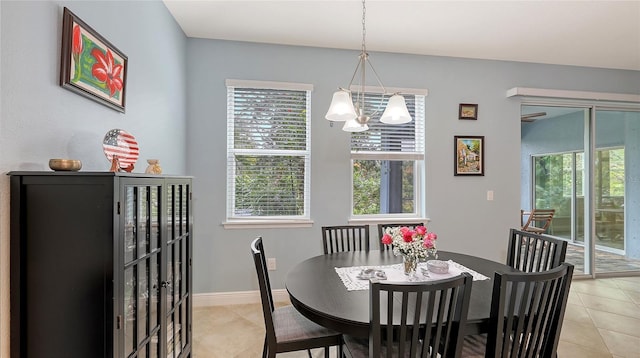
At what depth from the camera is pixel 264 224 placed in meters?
3.18

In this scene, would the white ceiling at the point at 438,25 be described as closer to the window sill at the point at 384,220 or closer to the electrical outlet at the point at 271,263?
the window sill at the point at 384,220

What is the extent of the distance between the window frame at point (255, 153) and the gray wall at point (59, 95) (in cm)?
74

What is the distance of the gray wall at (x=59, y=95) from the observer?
43.8 inches

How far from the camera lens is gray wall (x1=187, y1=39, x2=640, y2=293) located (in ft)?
10.2

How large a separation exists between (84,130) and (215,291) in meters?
2.13

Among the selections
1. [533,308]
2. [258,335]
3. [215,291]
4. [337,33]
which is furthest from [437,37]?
[215,291]

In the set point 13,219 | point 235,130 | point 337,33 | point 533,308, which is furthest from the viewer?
point 235,130

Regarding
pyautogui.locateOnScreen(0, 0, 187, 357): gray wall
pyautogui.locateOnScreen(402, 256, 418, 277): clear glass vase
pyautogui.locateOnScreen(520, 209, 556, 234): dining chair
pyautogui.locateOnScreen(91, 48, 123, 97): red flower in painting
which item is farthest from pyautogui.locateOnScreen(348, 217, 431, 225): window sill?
pyautogui.locateOnScreen(91, 48, 123, 97): red flower in painting

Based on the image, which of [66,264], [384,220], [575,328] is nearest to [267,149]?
[384,220]

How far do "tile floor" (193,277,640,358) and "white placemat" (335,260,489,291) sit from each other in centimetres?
79

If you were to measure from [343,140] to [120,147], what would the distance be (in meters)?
2.20

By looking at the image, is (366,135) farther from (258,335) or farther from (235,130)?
(258,335)

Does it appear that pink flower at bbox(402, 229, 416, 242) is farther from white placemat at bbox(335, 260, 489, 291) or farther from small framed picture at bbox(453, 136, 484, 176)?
small framed picture at bbox(453, 136, 484, 176)

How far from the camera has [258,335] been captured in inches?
98.7
